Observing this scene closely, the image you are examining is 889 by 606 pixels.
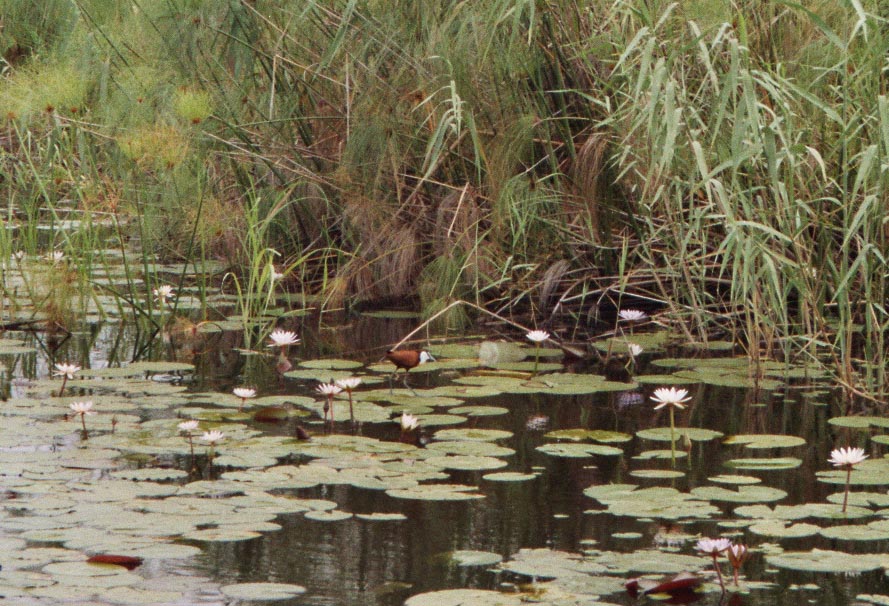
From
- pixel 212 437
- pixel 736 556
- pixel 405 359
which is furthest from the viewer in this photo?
pixel 405 359

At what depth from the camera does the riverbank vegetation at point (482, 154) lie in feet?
13.9

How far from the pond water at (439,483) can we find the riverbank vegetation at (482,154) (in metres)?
0.49

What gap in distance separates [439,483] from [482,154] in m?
2.22

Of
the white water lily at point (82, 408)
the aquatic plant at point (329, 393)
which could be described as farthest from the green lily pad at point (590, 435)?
the white water lily at point (82, 408)

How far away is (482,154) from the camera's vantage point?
5020 millimetres

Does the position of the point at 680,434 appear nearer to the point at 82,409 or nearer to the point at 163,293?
the point at 82,409

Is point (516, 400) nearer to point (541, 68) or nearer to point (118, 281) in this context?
point (541, 68)

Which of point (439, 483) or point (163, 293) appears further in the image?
point (163, 293)

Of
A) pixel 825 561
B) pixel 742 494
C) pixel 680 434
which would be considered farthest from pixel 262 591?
pixel 680 434

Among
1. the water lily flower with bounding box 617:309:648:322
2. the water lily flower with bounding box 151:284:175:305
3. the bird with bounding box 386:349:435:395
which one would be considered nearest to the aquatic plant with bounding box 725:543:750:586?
the bird with bounding box 386:349:435:395

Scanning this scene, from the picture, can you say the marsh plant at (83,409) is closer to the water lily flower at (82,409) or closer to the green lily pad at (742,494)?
the water lily flower at (82,409)

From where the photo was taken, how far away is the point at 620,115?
4.61 metres

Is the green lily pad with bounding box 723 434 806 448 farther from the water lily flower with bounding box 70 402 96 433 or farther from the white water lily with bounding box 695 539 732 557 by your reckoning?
the water lily flower with bounding box 70 402 96 433

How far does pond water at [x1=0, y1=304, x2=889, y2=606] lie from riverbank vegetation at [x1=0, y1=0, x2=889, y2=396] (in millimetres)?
493
